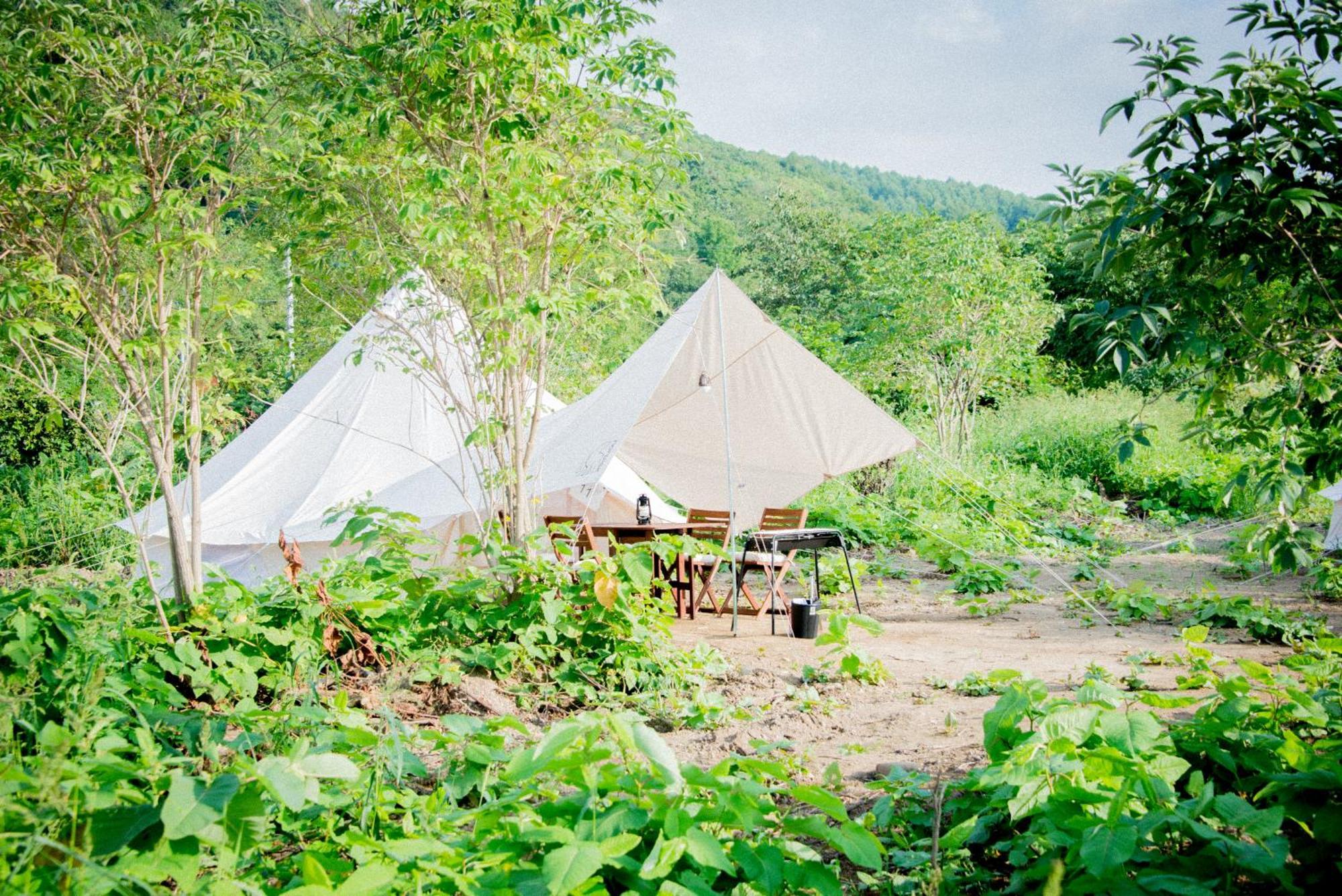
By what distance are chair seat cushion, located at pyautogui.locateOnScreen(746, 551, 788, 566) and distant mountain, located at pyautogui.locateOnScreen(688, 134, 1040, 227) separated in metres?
18.6

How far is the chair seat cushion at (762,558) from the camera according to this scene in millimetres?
6141

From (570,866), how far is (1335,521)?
354 inches

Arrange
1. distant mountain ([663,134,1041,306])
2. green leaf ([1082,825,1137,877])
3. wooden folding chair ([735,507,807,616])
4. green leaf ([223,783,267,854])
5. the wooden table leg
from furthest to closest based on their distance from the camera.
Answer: distant mountain ([663,134,1041,306])
the wooden table leg
wooden folding chair ([735,507,807,616])
green leaf ([1082,825,1137,877])
green leaf ([223,783,267,854])

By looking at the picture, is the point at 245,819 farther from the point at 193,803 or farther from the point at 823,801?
the point at 823,801

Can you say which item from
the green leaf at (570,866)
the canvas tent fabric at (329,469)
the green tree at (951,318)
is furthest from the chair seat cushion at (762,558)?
the green tree at (951,318)

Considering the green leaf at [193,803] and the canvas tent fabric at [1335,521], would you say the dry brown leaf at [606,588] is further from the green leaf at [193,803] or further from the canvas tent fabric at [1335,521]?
the canvas tent fabric at [1335,521]

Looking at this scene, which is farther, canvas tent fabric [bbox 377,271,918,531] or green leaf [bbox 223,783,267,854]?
canvas tent fabric [bbox 377,271,918,531]

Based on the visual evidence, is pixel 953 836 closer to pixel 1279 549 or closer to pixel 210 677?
pixel 1279 549

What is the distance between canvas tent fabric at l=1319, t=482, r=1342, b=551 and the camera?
7.31 m


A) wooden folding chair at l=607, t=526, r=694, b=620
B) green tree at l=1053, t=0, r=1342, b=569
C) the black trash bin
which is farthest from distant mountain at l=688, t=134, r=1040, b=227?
green tree at l=1053, t=0, r=1342, b=569

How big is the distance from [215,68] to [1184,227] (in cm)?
355

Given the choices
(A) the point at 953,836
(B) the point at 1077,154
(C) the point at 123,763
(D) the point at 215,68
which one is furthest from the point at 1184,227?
(D) the point at 215,68

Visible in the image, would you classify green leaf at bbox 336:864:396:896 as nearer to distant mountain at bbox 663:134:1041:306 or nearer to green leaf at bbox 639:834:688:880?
green leaf at bbox 639:834:688:880

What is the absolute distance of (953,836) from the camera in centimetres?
181
